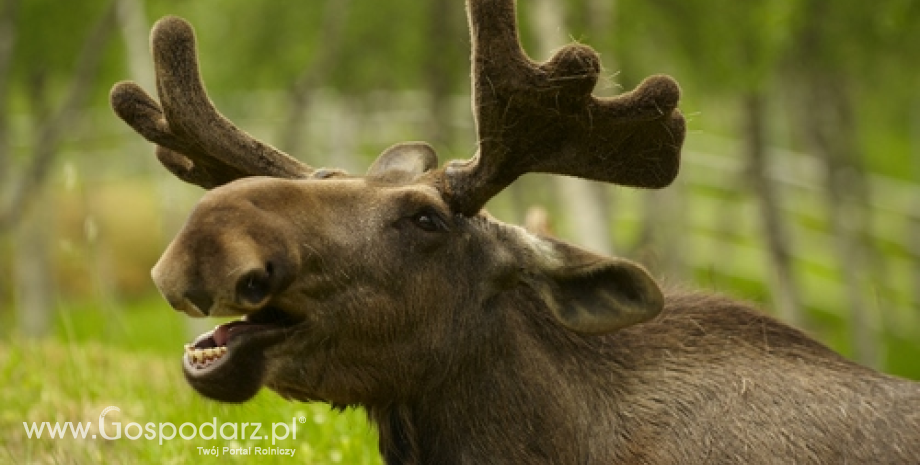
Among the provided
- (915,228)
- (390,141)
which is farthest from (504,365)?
(915,228)

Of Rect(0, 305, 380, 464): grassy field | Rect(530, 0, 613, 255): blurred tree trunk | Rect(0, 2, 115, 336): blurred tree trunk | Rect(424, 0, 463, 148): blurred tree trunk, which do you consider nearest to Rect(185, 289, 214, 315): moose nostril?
Rect(0, 305, 380, 464): grassy field

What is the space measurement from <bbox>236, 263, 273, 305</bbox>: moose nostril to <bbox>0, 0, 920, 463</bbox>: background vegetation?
2.45 metres

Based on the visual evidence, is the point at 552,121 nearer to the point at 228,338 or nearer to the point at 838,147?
the point at 228,338

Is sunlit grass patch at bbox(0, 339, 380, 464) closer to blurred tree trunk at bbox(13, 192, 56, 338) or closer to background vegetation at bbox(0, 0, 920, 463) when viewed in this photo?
background vegetation at bbox(0, 0, 920, 463)

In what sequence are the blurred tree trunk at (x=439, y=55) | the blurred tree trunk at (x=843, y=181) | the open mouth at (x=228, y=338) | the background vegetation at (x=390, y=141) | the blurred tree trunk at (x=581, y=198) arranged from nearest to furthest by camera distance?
the open mouth at (x=228, y=338) → the background vegetation at (x=390, y=141) → the blurred tree trunk at (x=581, y=198) → the blurred tree trunk at (x=843, y=181) → the blurred tree trunk at (x=439, y=55)

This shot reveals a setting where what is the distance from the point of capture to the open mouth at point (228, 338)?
5.04 meters

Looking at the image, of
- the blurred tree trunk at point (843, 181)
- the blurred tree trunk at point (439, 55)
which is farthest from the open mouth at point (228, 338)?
the blurred tree trunk at point (439, 55)

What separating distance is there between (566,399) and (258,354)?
127 centimetres

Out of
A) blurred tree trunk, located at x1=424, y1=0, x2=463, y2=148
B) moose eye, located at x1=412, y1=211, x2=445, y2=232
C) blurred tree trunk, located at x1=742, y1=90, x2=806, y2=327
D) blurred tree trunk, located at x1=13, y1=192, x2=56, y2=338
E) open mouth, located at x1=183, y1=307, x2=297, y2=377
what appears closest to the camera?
open mouth, located at x1=183, y1=307, x2=297, y2=377

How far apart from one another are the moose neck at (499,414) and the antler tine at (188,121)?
3.34 feet

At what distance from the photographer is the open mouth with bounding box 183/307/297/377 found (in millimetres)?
5039

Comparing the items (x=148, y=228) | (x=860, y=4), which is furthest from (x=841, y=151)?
(x=148, y=228)

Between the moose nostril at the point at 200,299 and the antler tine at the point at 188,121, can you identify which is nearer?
the moose nostril at the point at 200,299

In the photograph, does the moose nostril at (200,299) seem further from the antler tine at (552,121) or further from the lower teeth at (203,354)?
the antler tine at (552,121)
